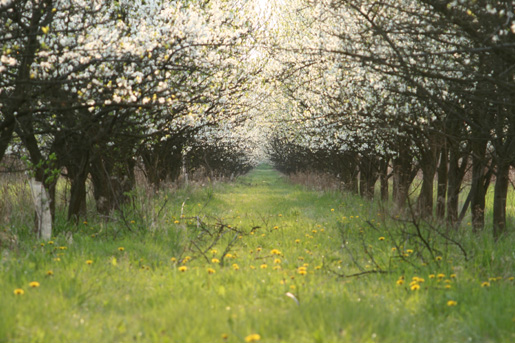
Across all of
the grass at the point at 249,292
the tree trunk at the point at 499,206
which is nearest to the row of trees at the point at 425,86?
the tree trunk at the point at 499,206

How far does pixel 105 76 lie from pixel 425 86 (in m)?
5.38

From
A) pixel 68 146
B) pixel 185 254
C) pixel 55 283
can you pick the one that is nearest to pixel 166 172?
pixel 68 146

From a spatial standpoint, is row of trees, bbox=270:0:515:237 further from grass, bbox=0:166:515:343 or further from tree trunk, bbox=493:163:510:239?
grass, bbox=0:166:515:343

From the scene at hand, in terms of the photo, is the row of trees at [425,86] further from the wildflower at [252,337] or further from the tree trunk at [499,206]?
the wildflower at [252,337]

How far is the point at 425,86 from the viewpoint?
336 inches

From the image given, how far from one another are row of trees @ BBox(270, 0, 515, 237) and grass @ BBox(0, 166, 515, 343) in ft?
5.33

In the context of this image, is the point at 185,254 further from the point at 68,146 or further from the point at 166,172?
the point at 166,172

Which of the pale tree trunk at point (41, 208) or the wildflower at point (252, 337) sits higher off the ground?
the pale tree trunk at point (41, 208)

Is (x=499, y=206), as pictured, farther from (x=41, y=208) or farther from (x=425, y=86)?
(x=41, y=208)

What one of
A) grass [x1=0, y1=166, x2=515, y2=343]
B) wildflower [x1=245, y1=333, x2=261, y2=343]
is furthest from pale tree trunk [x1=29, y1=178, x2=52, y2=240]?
wildflower [x1=245, y1=333, x2=261, y2=343]

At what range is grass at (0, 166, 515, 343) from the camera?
13.5 feet

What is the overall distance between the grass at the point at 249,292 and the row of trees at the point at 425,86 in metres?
1.63

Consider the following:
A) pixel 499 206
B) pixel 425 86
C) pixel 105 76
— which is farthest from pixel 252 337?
pixel 499 206

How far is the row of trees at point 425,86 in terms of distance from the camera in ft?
19.2
